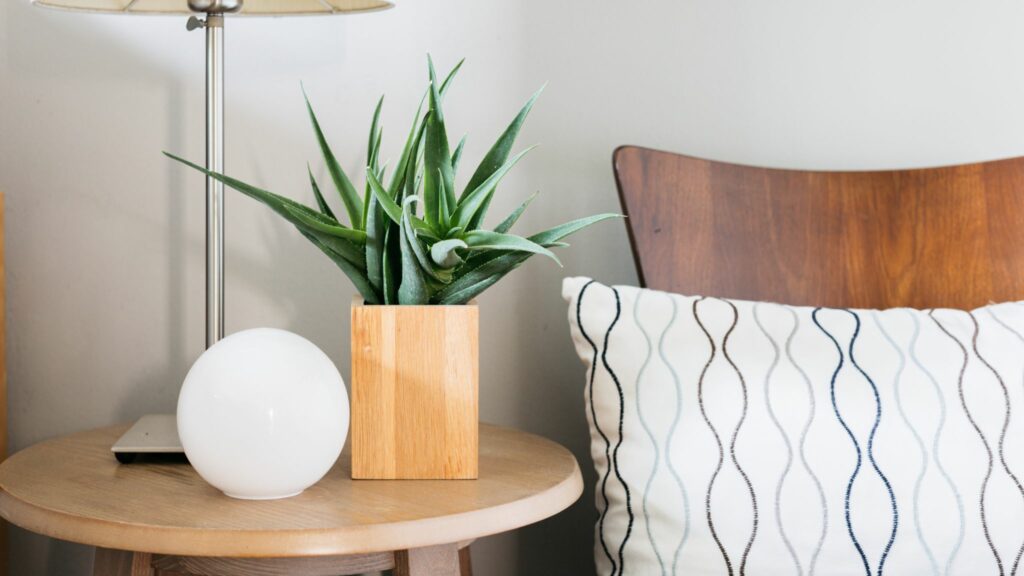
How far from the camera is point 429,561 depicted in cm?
72

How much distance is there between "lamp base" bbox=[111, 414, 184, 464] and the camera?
862 millimetres

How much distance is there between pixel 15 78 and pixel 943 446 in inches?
44.8

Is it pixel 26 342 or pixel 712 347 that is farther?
pixel 26 342

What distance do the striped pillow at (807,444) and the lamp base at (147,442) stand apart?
420 millimetres

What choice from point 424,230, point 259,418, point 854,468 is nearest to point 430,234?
point 424,230

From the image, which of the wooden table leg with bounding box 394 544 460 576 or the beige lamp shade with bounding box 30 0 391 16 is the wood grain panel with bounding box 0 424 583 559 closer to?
the wooden table leg with bounding box 394 544 460 576

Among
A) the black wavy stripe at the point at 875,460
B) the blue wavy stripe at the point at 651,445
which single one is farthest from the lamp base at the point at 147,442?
the black wavy stripe at the point at 875,460

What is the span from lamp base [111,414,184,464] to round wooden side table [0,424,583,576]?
1cm

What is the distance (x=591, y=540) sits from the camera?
4.09 feet

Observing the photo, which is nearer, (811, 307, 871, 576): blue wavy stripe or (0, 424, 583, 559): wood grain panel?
(0, 424, 583, 559): wood grain panel

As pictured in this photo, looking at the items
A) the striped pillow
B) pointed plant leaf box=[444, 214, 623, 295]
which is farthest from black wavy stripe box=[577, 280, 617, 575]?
pointed plant leaf box=[444, 214, 623, 295]

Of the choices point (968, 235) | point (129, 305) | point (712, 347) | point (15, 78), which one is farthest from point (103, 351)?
point (968, 235)

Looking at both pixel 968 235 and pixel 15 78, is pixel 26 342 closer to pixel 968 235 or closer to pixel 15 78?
pixel 15 78

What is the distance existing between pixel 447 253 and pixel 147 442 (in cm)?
37
